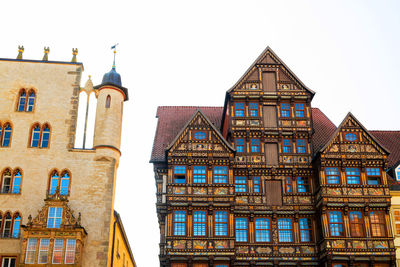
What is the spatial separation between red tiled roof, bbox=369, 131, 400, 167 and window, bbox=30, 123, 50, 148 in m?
27.5

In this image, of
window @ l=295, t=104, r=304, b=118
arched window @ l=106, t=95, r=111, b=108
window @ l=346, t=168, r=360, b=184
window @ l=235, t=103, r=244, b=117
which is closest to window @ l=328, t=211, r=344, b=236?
window @ l=346, t=168, r=360, b=184

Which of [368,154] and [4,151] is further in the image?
[368,154]

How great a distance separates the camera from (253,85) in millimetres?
44375

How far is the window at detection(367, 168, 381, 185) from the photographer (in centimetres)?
4075

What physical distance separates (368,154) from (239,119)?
10.3m

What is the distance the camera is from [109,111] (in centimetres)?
3941

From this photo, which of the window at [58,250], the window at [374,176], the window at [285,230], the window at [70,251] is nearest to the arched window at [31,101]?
the window at [58,250]

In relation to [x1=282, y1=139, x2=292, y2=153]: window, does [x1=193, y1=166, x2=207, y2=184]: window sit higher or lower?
lower

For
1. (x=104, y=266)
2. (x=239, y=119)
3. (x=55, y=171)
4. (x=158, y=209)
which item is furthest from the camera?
(x=239, y=119)

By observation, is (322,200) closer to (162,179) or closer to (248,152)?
(248,152)

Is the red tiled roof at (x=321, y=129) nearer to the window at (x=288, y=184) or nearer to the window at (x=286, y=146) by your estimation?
the window at (x=286, y=146)

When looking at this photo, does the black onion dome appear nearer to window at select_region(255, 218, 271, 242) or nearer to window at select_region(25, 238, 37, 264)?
window at select_region(25, 238, 37, 264)

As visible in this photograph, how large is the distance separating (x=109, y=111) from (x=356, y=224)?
65.3ft

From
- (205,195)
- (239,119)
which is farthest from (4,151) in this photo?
(239,119)
